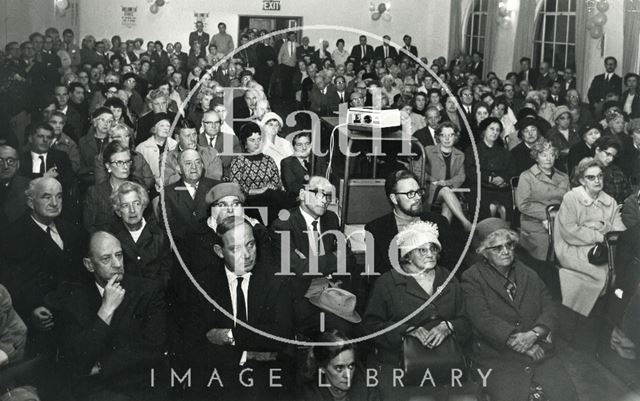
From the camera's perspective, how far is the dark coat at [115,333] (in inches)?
114

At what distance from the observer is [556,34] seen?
11633mm

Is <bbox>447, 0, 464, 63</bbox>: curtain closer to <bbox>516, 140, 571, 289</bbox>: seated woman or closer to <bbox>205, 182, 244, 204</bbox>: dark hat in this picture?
<bbox>516, 140, 571, 289</bbox>: seated woman

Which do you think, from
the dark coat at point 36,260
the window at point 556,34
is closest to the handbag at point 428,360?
the dark coat at point 36,260

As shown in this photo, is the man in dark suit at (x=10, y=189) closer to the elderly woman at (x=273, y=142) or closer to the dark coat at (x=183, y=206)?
the dark coat at (x=183, y=206)

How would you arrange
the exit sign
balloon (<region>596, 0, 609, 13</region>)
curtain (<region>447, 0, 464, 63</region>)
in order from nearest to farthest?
1. balloon (<region>596, 0, 609, 13</region>)
2. curtain (<region>447, 0, 464, 63</region>)
3. the exit sign

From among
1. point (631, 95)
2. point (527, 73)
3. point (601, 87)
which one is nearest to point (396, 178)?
point (631, 95)

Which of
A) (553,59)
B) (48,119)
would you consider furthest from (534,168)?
(553,59)

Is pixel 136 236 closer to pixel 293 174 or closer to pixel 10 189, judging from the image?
pixel 10 189

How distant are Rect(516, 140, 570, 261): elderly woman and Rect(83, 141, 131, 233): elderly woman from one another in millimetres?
2691

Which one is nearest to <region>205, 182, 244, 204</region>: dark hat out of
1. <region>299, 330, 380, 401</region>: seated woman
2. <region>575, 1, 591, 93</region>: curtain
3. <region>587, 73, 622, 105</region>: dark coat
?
<region>299, 330, 380, 401</region>: seated woman

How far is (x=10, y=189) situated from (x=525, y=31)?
1005 cm

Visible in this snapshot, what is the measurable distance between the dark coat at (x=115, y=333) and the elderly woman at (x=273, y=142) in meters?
2.60

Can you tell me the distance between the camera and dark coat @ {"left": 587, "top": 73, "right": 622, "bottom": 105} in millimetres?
9594

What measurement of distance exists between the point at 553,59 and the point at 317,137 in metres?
6.41
